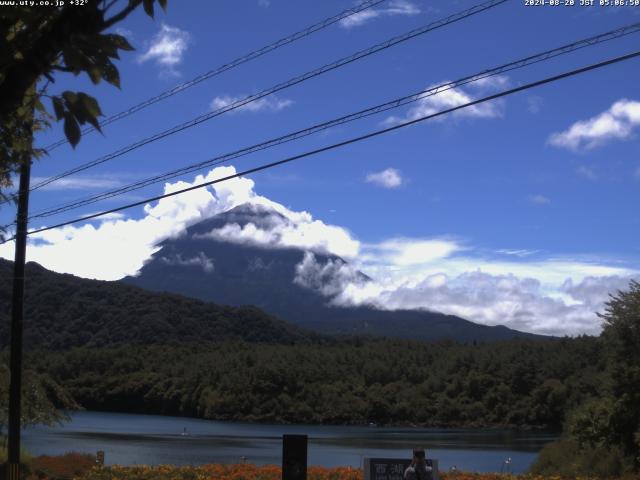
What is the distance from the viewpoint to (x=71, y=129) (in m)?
3.90

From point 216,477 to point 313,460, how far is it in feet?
79.7

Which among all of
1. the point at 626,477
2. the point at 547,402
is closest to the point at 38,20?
the point at 626,477

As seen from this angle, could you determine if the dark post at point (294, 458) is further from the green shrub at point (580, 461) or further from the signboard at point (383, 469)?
the green shrub at point (580, 461)

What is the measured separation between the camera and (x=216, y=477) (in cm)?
1786

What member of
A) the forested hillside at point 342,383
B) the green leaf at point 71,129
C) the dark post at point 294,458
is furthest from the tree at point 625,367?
the forested hillside at point 342,383

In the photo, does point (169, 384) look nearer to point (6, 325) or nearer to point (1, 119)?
point (6, 325)

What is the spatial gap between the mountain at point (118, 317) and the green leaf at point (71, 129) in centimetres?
14317

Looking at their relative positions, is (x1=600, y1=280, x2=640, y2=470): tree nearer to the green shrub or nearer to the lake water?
the green shrub

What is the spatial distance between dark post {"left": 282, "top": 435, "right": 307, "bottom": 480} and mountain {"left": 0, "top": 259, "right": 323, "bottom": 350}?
135m

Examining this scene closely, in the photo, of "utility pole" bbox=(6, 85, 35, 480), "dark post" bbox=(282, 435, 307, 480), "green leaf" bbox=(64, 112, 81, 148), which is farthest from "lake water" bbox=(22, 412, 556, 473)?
"green leaf" bbox=(64, 112, 81, 148)

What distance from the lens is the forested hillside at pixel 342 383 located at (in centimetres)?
10344

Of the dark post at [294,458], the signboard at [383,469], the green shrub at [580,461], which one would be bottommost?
the green shrub at [580,461]

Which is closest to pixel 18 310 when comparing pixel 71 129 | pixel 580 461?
pixel 580 461

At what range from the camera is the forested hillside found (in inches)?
4072
